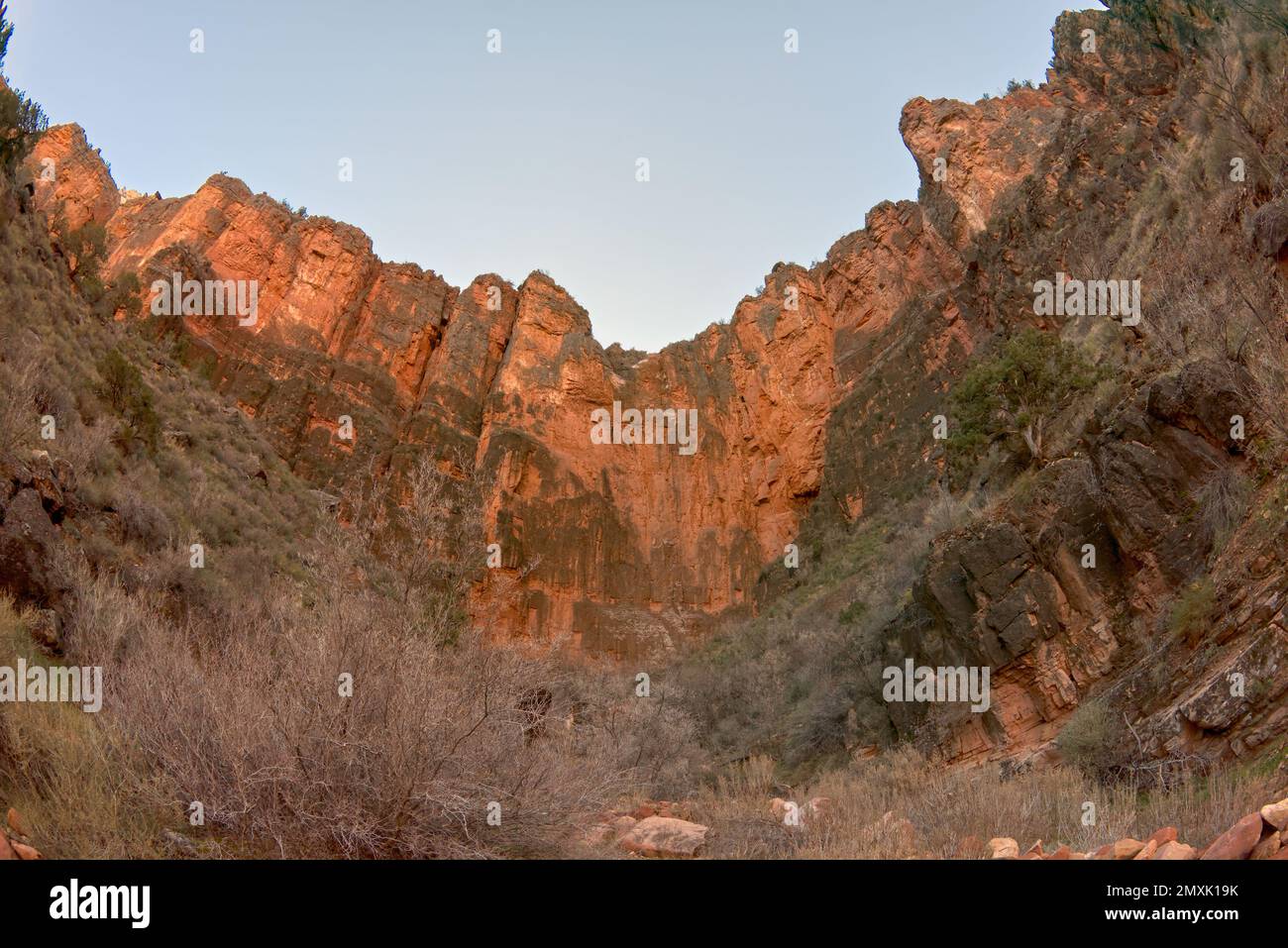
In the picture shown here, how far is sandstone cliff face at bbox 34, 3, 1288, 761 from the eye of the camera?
36.8 meters

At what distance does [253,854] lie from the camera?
5059 millimetres

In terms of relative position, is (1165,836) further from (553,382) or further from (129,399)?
(553,382)

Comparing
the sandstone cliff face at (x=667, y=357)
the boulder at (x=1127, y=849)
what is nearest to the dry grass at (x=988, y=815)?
the boulder at (x=1127, y=849)

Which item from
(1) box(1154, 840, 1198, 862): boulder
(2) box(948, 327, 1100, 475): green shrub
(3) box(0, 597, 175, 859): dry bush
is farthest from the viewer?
(2) box(948, 327, 1100, 475): green shrub

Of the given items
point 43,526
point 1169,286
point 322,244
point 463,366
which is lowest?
point 43,526

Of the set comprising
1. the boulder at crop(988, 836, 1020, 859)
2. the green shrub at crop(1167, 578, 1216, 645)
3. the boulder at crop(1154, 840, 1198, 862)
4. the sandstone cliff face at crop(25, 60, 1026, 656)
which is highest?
the sandstone cliff face at crop(25, 60, 1026, 656)

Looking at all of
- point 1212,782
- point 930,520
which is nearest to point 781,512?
point 930,520

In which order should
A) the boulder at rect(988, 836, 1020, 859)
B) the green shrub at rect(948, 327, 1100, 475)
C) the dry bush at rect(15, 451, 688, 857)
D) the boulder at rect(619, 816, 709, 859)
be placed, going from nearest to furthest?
1. the dry bush at rect(15, 451, 688, 857)
2. the boulder at rect(988, 836, 1020, 859)
3. the boulder at rect(619, 816, 709, 859)
4. the green shrub at rect(948, 327, 1100, 475)

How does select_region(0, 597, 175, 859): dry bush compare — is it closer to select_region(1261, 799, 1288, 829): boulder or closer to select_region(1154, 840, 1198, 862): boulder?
select_region(1154, 840, 1198, 862): boulder

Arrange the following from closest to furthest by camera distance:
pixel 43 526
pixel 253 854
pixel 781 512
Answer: pixel 253 854 → pixel 43 526 → pixel 781 512

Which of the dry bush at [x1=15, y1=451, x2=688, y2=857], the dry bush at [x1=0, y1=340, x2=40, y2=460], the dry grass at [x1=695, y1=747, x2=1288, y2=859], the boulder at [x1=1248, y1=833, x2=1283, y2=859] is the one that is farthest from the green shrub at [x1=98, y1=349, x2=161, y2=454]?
the boulder at [x1=1248, y1=833, x2=1283, y2=859]

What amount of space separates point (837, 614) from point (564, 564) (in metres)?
19.8

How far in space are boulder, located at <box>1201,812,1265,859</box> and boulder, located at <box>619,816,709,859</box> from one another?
4308 mm
